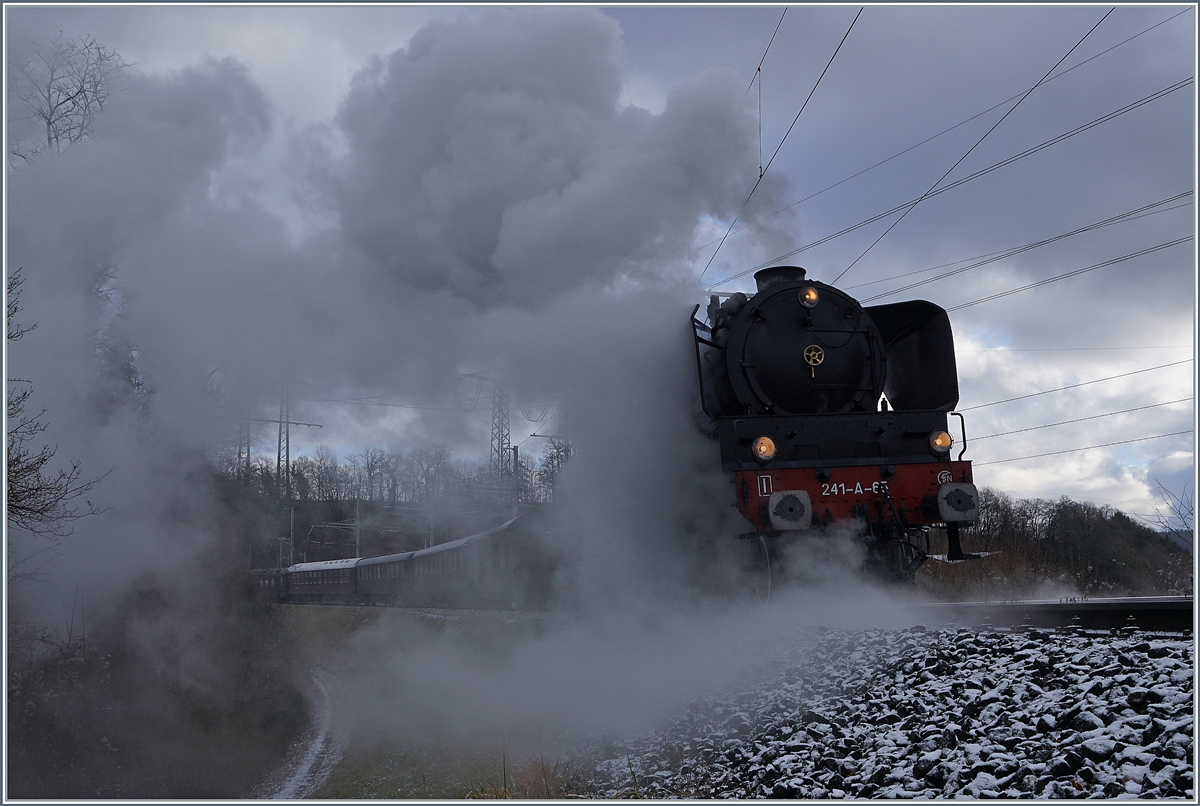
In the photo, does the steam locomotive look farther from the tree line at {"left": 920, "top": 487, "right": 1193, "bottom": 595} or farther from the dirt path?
the dirt path

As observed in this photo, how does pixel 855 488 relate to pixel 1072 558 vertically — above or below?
above

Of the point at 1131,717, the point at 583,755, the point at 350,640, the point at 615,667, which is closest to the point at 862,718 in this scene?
the point at 1131,717

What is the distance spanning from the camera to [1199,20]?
4.53 metres

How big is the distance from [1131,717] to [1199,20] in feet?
13.7

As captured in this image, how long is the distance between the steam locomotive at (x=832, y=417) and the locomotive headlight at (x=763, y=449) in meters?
0.01

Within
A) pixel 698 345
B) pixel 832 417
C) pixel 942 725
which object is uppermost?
pixel 698 345

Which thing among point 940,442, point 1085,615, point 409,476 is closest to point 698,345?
point 940,442

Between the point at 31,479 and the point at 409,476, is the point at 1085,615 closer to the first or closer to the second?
the point at 31,479

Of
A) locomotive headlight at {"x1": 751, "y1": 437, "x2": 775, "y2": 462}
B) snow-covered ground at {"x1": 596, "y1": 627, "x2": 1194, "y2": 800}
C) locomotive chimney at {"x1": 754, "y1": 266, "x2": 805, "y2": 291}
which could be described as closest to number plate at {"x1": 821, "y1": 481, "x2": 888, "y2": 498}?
locomotive headlight at {"x1": 751, "y1": 437, "x2": 775, "y2": 462}

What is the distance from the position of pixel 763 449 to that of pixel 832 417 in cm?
89

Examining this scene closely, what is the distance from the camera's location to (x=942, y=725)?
11.6ft

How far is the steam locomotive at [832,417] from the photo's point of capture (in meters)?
6.62

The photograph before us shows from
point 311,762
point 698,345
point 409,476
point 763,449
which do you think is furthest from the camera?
point 409,476

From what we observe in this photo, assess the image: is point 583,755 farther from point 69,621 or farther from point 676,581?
point 69,621
